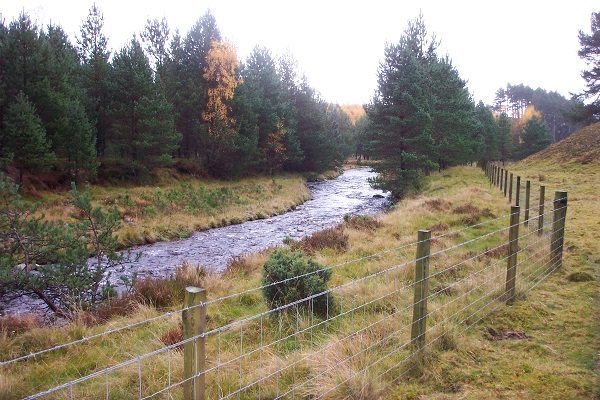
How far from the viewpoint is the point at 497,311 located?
253 inches

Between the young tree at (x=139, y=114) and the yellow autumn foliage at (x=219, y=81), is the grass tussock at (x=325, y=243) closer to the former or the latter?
the young tree at (x=139, y=114)

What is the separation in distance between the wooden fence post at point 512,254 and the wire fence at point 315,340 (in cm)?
2

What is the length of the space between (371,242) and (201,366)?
9671mm

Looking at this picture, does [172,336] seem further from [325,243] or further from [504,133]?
[504,133]

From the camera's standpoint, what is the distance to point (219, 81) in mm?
35625

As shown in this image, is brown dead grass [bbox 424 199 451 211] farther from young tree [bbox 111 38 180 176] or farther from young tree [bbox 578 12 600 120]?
young tree [bbox 578 12 600 120]

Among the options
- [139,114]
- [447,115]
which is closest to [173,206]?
[139,114]

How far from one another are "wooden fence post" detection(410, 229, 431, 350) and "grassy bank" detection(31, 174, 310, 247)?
46.5ft

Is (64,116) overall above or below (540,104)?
below

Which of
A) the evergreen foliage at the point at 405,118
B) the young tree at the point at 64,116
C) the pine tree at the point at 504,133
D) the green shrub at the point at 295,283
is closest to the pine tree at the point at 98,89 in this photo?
the young tree at the point at 64,116

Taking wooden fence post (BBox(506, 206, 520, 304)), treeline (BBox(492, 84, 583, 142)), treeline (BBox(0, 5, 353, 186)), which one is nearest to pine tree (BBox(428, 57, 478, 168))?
treeline (BBox(0, 5, 353, 186))

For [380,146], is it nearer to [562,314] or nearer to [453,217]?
[453,217]

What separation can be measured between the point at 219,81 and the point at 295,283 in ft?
103

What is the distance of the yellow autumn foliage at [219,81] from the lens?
3512cm
